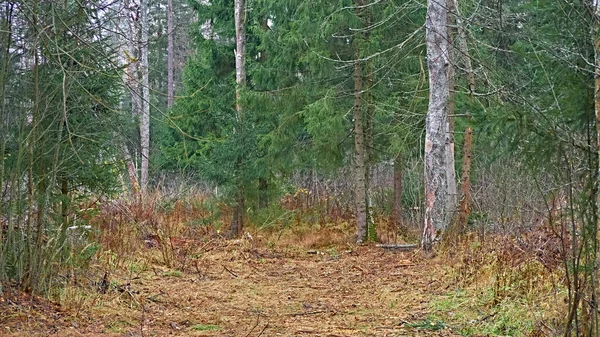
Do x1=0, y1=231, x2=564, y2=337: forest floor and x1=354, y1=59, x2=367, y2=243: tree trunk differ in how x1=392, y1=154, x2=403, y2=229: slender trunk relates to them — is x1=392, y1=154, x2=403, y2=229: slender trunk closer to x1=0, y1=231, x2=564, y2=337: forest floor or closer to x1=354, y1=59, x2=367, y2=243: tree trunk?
x1=354, y1=59, x2=367, y2=243: tree trunk

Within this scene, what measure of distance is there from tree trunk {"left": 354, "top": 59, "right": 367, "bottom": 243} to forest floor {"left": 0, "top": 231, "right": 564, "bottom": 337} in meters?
2.05

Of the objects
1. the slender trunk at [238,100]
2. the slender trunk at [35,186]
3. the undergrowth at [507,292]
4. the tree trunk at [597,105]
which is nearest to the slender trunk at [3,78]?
the slender trunk at [35,186]

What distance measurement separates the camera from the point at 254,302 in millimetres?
6953

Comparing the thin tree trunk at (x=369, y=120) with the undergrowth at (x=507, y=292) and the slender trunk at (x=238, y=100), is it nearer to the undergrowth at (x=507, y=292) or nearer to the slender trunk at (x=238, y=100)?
Result: the slender trunk at (x=238, y=100)

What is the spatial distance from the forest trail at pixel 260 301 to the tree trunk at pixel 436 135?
67cm

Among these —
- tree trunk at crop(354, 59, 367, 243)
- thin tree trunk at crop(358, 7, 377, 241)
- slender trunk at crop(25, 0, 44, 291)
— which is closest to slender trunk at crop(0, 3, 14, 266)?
slender trunk at crop(25, 0, 44, 291)

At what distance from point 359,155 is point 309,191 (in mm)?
4073

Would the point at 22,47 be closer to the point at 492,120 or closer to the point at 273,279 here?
the point at 492,120

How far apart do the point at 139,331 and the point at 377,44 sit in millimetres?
8040

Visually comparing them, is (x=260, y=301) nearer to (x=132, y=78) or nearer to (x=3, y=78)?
(x=3, y=78)

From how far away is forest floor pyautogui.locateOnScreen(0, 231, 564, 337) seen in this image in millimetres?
5262

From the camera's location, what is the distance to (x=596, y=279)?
3.60 metres

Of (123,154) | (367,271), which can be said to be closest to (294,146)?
(367,271)

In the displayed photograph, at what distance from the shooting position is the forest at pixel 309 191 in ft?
12.8
